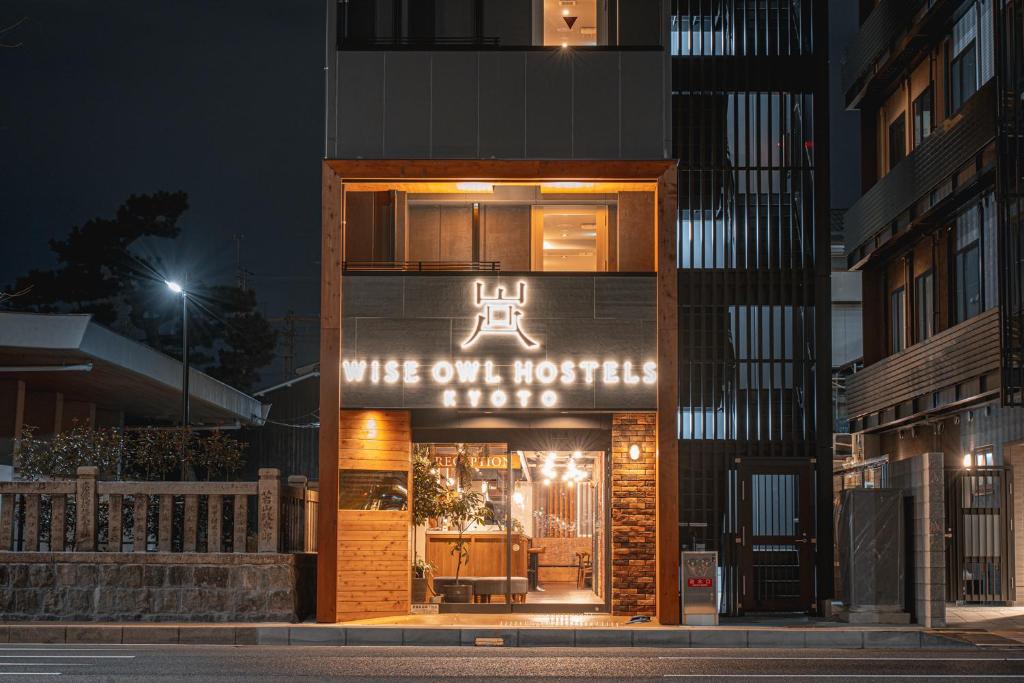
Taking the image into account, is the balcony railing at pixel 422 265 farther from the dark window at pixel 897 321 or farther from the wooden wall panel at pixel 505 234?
the dark window at pixel 897 321

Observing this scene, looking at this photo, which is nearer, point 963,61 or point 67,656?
point 67,656

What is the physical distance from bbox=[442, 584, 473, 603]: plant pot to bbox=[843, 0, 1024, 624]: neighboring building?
689 centimetres

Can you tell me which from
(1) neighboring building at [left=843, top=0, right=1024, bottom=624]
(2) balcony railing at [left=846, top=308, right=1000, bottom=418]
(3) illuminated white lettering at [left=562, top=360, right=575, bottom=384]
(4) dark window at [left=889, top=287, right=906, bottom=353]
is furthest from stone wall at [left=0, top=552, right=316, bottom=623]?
(4) dark window at [left=889, top=287, right=906, bottom=353]

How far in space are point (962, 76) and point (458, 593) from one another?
12994 millimetres

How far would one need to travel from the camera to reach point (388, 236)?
22297 mm

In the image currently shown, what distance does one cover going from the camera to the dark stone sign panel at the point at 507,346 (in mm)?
21016

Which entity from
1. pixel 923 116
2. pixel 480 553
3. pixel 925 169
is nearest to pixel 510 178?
pixel 480 553

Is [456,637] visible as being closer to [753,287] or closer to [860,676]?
[860,676]

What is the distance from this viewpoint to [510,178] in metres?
21.2

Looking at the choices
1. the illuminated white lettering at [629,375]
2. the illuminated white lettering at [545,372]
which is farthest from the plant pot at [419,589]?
the illuminated white lettering at [629,375]

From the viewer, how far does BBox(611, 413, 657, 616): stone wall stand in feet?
71.1

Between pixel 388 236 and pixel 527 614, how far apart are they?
6.45m

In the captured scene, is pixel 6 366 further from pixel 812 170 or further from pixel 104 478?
pixel 812 170

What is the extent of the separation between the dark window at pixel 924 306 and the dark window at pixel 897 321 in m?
0.73
